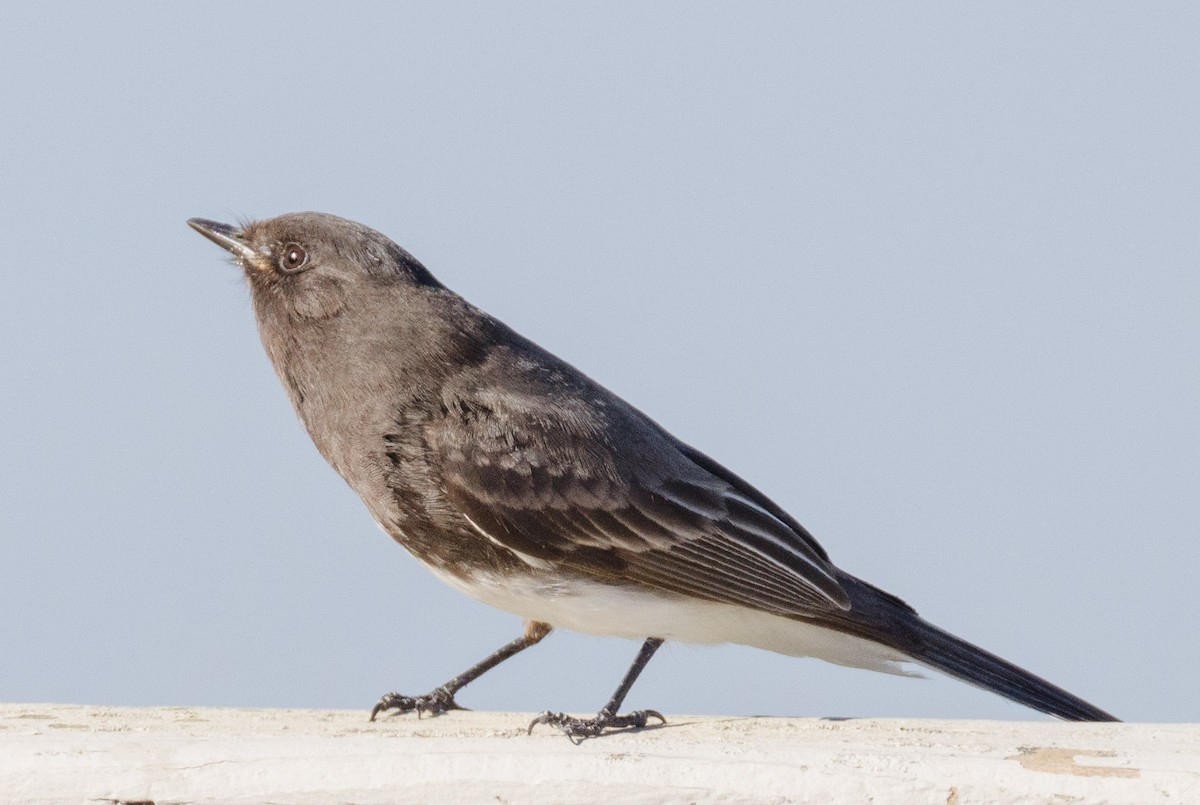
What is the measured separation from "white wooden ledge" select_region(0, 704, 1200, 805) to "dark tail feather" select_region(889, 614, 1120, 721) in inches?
46.5

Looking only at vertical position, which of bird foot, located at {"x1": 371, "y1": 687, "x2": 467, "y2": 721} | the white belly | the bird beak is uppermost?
the bird beak

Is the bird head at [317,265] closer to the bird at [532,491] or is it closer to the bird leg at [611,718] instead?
the bird at [532,491]

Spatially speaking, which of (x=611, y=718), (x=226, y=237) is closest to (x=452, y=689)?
(x=611, y=718)

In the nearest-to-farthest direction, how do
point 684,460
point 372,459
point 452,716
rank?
point 452,716 < point 372,459 < point 684,460

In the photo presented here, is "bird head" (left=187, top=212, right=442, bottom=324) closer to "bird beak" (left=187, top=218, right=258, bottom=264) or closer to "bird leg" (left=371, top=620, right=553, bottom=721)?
"bird beak" (left=187, top=218, right=258, bottom=264)

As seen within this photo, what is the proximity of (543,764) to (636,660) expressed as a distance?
1.64m

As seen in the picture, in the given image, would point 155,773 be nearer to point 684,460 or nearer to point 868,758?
point 868,758

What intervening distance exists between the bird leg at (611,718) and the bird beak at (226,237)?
2.32m

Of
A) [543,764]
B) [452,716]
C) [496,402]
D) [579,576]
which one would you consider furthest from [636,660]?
[543,764]

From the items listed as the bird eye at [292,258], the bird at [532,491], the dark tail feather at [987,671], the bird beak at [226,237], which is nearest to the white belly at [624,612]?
the bird at [532,491]

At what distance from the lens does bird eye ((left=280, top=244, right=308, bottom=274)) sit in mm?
5879

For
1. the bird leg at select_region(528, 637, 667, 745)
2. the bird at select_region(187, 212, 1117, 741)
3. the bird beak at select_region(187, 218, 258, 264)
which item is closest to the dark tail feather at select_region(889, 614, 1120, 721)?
the bird at select_region(187, 212, 1117, 741)

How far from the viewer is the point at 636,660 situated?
5281 mm

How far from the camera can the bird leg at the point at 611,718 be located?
4.42m
